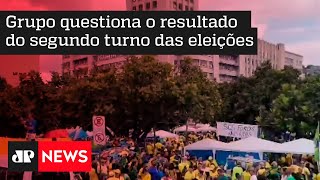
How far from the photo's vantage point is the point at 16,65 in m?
5.56

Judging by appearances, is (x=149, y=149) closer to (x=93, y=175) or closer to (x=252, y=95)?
(x=93, y=175)

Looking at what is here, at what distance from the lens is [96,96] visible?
6742 millimetres

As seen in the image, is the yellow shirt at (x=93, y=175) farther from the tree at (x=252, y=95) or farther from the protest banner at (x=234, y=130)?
the tree at (x=252, y=95)

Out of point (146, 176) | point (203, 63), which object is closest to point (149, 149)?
point (203, 63)

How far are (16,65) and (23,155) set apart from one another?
0.92 meters

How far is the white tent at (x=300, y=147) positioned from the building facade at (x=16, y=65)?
2.21m

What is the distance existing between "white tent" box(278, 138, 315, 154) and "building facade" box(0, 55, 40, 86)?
2.21 meters

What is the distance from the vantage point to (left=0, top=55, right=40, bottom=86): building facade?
506cm

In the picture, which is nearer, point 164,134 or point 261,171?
point 261,171

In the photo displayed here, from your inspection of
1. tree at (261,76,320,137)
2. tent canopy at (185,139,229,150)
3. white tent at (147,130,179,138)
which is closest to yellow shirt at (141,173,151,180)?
tent canopy at (185,139,229,150)

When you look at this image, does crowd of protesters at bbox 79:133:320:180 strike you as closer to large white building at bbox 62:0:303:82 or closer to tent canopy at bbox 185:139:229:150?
tent canopy at bbox 185:139:229:150

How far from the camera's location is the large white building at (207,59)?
5.07 m

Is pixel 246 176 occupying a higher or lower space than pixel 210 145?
lower

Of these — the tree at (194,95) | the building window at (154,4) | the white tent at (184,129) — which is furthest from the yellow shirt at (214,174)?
the white tent at (184,129)
